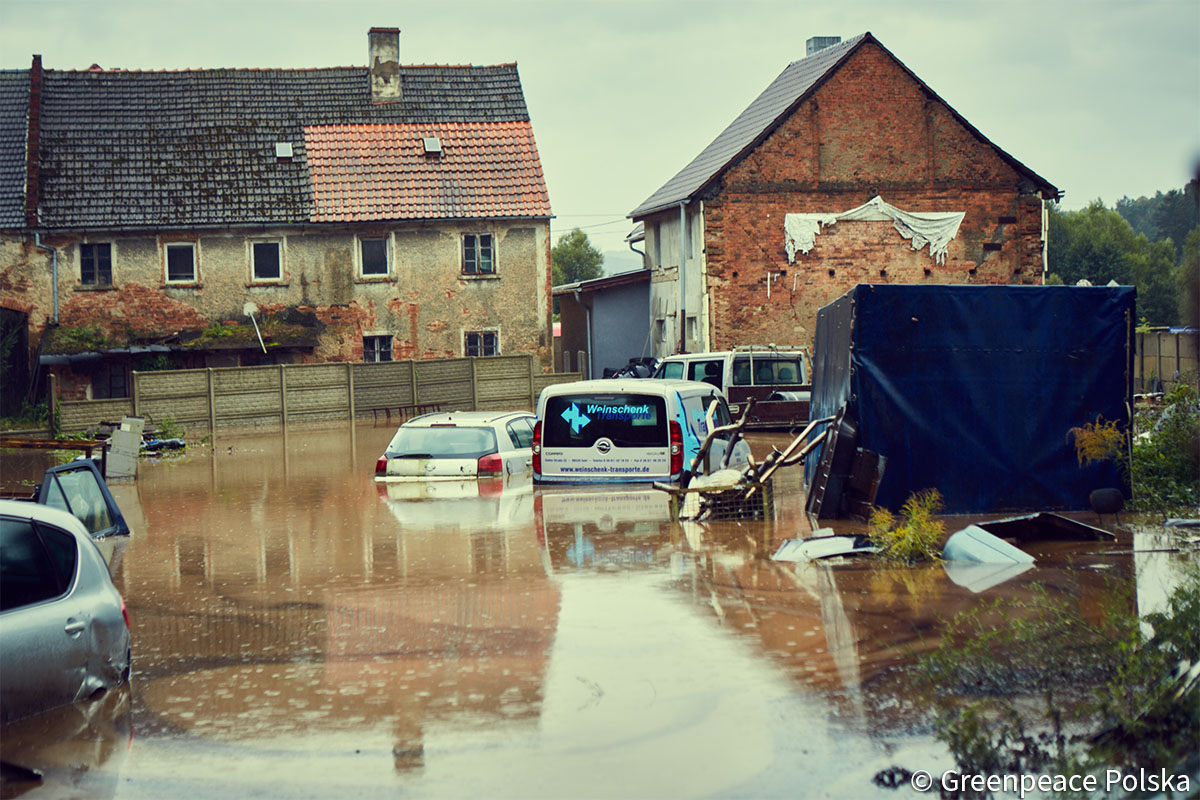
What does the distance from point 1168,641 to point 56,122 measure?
39.4 meters

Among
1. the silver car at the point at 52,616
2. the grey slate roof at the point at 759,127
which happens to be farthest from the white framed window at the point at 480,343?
the silver car at the point at 52,616

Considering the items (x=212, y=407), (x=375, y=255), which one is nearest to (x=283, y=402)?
(x=212, y=407)

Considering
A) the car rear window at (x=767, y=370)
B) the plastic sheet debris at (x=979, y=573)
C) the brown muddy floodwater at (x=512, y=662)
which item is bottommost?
the brown muddy floodwater at (x=512, y=662)

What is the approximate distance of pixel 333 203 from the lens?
39.6 metres

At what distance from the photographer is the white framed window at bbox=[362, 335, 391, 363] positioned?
130ft

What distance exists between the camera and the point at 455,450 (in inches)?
664

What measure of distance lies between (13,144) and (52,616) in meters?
36.3

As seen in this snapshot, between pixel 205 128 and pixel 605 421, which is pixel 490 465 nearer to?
pixel 605 421

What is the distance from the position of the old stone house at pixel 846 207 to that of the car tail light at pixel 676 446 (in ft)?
69.6

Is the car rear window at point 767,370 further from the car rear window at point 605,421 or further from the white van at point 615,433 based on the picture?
the car rear window at point 605,421

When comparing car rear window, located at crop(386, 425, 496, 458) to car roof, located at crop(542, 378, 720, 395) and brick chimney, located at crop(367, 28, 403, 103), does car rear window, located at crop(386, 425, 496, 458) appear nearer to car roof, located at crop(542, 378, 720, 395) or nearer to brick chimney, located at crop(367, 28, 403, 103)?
car roof, located at crop(542, 378, 720, 395)

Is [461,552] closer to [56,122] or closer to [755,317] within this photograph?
[755,317]

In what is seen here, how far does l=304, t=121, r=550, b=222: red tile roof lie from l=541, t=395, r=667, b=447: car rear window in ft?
81.7

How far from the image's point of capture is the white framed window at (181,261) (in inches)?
→ 1518
